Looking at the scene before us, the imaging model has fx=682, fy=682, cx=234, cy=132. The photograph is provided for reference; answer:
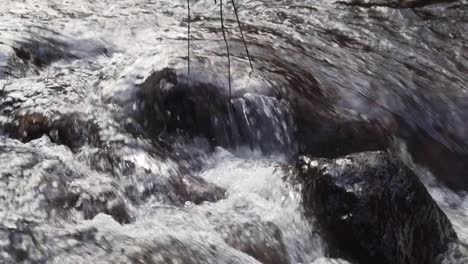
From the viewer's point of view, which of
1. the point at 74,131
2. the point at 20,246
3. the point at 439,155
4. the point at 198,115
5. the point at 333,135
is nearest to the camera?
the point at 20,246

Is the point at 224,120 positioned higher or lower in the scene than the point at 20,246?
lower

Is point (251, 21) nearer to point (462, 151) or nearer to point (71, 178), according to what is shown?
point (462, 151)

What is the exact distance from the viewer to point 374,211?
163 inches

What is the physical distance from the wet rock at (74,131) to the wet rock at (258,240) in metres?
1.33

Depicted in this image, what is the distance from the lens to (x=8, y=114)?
5.09 m

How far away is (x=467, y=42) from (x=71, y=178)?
5.32 metres

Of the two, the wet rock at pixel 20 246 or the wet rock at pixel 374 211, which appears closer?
the wet rock at pixel 20 246

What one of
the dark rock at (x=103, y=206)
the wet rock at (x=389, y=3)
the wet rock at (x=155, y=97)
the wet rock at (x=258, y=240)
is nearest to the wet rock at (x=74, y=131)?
the wet rock at (x=155, y=97)

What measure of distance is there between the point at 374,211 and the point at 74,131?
2.16m

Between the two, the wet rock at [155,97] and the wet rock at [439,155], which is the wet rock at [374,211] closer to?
the wet rock at [439,155]

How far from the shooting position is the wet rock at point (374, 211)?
4133 millimetres

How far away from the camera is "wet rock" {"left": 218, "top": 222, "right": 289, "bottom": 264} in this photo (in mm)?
3799

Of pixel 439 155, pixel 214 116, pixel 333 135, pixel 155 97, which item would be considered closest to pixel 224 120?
pixel 214 116

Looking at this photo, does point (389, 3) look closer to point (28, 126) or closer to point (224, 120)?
point (224, 120)
